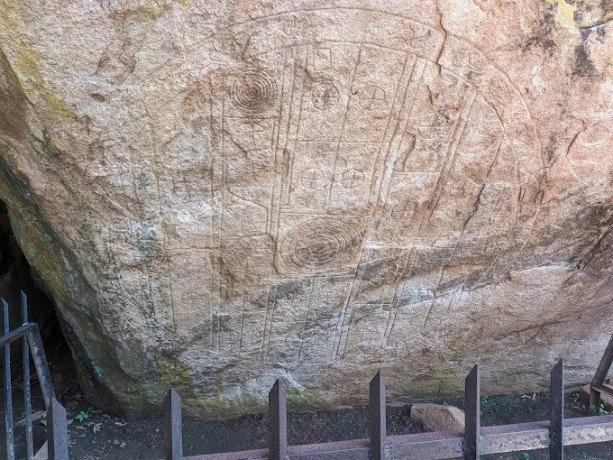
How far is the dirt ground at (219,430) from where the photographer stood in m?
2.71

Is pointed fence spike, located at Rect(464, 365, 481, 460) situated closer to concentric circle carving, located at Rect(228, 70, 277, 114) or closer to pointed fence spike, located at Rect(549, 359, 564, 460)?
pointed fence spike, located at Rect(549, 359, 564, 460)

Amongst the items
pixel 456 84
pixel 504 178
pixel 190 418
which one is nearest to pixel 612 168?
pixel 504 178

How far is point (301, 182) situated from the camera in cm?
216

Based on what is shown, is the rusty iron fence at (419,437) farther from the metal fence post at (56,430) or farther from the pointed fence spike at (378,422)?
the metal fence post at (56,430)

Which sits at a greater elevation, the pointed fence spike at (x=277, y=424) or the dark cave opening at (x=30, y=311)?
the dark cave opening at (x=30, y=311)

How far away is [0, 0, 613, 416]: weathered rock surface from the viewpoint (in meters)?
1.88

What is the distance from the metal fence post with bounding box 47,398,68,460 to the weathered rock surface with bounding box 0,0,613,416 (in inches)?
32.8

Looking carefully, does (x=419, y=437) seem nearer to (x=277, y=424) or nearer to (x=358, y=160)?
(x=277, y=424)

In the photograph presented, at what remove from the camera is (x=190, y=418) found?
9.12 ft

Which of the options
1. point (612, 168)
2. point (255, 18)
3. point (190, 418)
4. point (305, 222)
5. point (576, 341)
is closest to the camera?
point (255, 18)

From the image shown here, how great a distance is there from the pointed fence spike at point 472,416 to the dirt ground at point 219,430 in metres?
1.28

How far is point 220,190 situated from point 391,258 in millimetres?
735

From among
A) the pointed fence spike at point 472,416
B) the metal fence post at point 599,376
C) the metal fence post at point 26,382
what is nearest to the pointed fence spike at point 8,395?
the metal fence post at point 26,382

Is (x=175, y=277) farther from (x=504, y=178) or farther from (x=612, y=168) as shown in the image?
(x=612, y=168)
